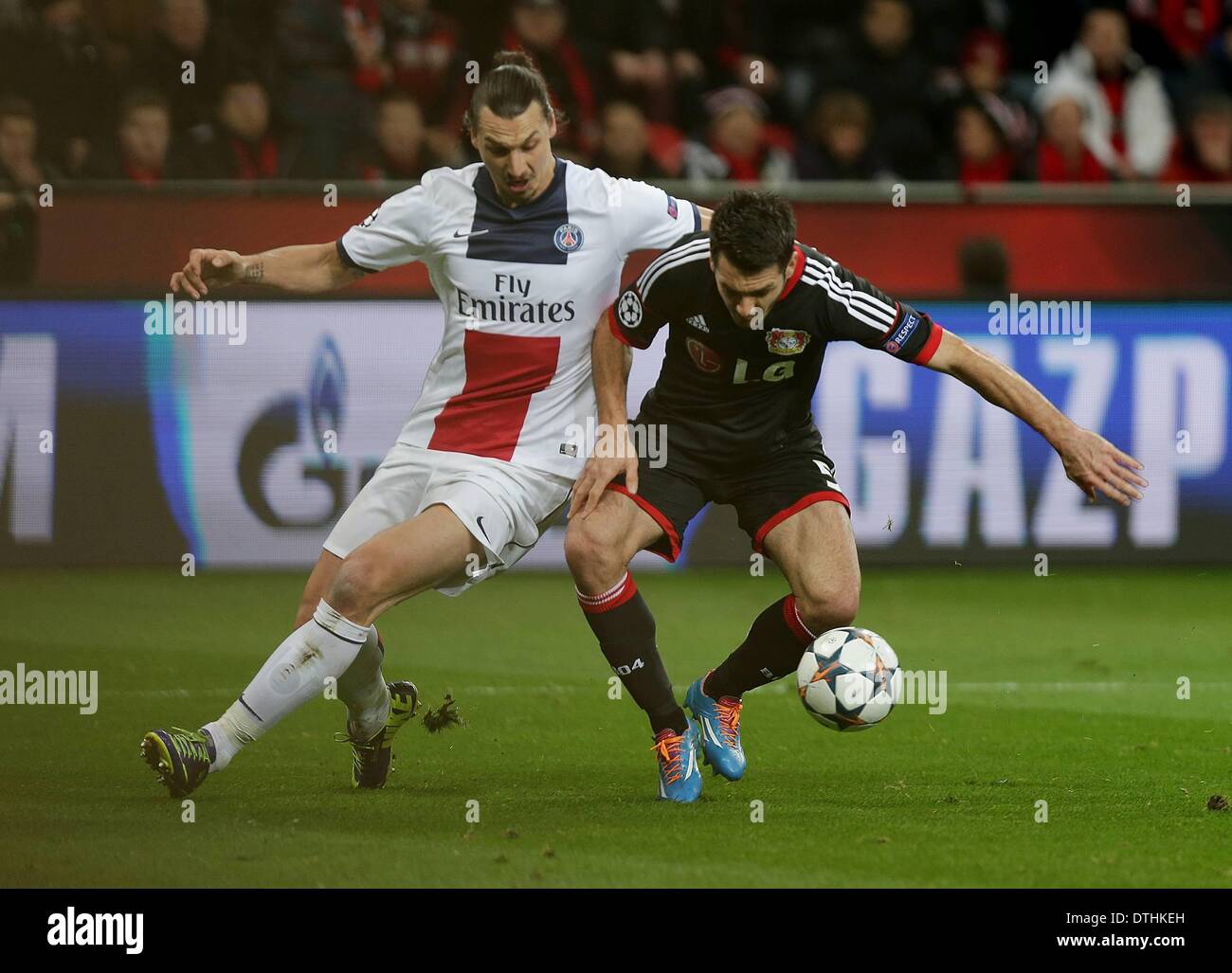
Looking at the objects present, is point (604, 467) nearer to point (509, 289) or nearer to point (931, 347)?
point (509, 289)

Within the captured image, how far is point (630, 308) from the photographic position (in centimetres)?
533

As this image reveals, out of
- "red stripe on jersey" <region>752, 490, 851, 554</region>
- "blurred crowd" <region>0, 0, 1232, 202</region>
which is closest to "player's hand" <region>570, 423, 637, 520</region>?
"red stripe on jersey" <region>752, 490, 851, 554</region>

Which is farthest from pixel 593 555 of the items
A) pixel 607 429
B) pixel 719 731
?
pixel 719 731

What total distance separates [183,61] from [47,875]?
7.08 m

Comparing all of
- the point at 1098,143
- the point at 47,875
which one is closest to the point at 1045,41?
the point at 1098,143

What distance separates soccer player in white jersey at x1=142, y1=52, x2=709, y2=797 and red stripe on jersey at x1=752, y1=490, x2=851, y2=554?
0.60 meters

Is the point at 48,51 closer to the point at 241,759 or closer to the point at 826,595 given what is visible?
the point at 241,759

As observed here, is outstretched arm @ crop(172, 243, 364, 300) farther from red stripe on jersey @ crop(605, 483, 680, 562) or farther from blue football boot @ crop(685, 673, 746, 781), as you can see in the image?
blue football boot @ crop(685, 673, 746, 781)

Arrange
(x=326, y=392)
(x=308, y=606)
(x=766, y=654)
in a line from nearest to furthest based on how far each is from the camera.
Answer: (x=308, y=606), (x=766, y=654), (x=326, y=392)

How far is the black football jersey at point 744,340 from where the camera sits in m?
5.23

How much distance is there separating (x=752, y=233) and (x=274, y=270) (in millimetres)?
1517

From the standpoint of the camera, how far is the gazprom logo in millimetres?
9195

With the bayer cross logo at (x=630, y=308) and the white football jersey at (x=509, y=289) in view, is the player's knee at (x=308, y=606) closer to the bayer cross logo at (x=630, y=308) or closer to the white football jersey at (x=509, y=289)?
the white football jersey at (x=509, y=289)

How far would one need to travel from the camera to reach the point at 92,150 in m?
9.96
